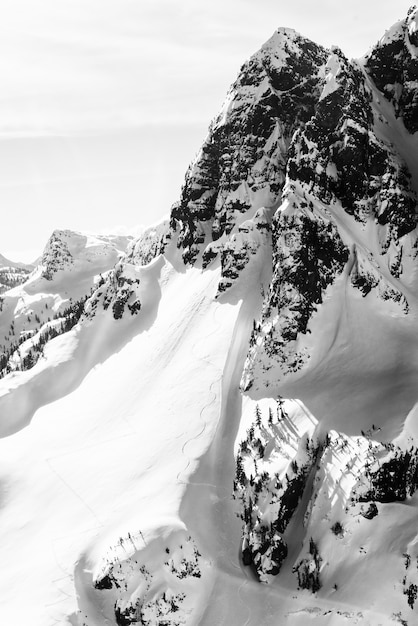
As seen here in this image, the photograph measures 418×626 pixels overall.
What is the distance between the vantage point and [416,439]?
61031mm

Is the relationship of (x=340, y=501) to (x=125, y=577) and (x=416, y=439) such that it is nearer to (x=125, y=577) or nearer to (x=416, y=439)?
(x=416, y=439)

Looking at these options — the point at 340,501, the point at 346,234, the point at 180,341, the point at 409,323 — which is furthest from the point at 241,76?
the point at 340,501

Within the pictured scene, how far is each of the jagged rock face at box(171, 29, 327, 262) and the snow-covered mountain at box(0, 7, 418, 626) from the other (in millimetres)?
430

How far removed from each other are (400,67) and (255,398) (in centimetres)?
6960

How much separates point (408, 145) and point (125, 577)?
85.0 metres

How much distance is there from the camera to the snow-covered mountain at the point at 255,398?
5944cm

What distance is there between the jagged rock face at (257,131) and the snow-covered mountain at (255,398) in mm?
430

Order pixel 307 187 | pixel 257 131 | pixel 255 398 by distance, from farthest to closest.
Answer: pixel 257 131 → pixel 307 187 → pixel 255 398

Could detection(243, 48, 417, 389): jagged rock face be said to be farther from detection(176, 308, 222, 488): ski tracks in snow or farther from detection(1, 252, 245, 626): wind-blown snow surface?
detection(1, 252, 245, 626): wind-blown snow surface

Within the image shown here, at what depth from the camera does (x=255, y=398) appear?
79.1 metres

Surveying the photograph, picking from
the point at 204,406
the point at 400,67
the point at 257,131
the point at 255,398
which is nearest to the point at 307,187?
the point at 257,131

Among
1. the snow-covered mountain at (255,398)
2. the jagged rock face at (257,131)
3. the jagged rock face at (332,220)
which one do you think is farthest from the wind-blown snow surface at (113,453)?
the jagged rock face at (257,131)

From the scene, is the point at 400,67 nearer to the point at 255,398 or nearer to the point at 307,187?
the point at 307,187

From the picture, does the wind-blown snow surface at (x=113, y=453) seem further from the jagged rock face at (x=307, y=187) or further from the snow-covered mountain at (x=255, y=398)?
the jagged rock face at (x=307, y=187)
